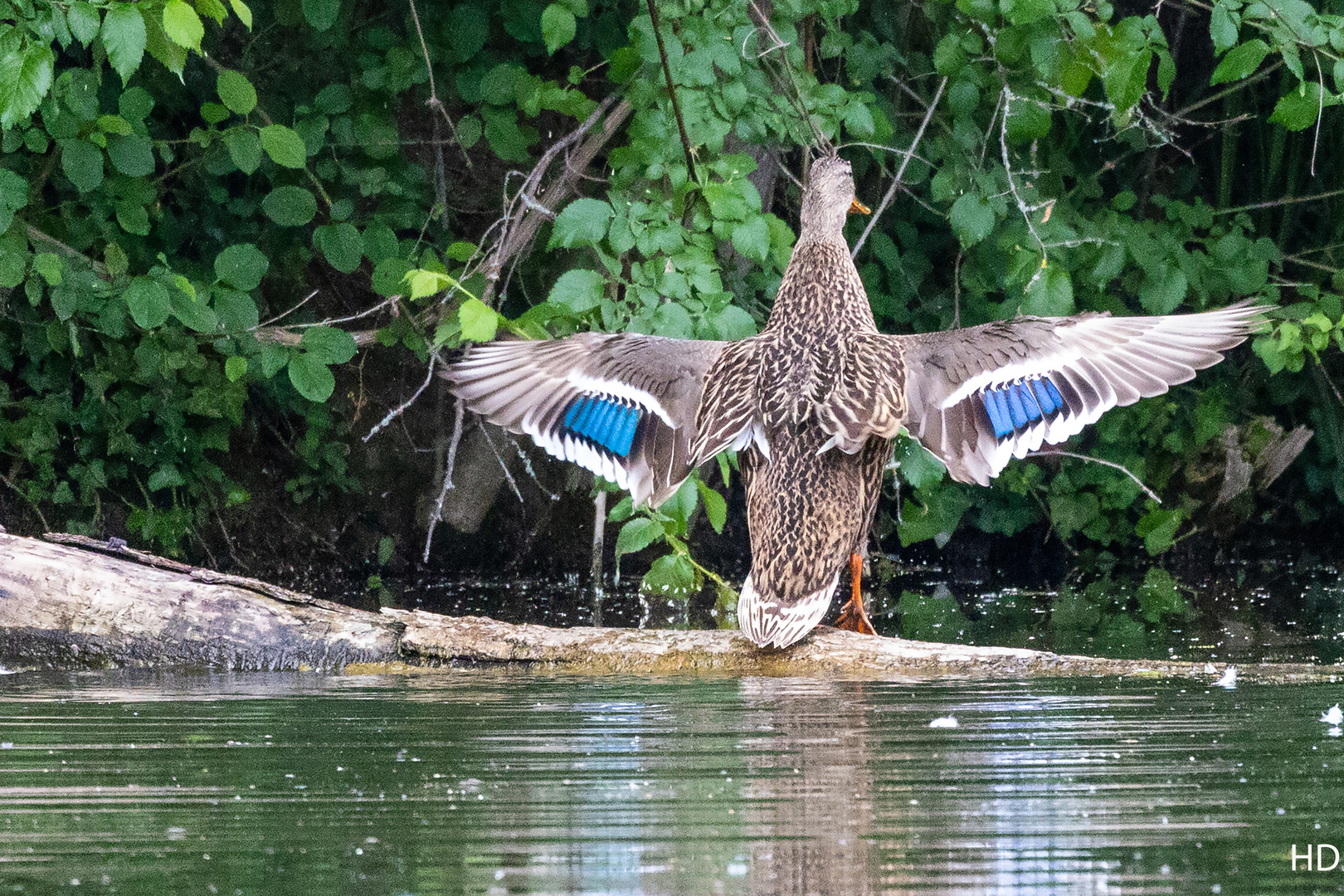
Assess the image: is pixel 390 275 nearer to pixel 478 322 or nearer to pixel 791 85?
pixel 478 322

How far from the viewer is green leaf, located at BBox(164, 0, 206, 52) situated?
3.71 meters

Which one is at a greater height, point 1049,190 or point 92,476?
point 1049,190

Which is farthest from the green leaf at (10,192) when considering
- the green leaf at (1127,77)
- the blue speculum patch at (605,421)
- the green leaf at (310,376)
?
the green leaf at (1127,77)

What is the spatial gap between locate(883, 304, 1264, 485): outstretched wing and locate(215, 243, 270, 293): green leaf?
246 centimetres

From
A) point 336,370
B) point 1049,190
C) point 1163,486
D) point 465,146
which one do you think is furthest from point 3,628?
point 1163,486

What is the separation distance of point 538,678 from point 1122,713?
1327mm

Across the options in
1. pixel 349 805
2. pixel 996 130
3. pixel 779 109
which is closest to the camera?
pixel 349 805

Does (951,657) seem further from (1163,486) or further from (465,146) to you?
(1163,486)

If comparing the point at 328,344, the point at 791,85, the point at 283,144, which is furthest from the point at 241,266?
the point at 791,85

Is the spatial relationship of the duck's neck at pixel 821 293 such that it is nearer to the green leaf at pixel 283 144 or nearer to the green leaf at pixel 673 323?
the green leaf at pixel 673 323

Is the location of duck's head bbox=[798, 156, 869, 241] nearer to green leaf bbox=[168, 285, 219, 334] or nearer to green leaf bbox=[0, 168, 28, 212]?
green leaf bbox=[168, 285, 219, 334]

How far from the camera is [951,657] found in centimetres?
374

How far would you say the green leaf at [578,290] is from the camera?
15.9 ft

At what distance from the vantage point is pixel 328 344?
18.4 ft
